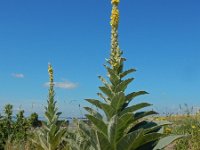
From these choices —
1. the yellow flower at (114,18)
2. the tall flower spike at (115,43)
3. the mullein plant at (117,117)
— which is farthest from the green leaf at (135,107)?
the yellow flower at (114,18)

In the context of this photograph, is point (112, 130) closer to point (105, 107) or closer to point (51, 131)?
point (105, 107)

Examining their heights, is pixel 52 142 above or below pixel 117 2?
below

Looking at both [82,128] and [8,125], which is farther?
[8,125]

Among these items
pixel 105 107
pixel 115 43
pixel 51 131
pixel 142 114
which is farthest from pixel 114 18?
pixel 51 131

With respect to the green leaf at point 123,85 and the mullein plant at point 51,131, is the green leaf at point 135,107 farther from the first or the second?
the mullein plant at point 51,131

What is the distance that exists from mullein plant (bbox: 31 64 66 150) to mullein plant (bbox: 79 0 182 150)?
507cm

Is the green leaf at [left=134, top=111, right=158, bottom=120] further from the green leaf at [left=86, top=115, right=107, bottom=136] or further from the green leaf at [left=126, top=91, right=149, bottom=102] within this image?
the green leaf at [left=86, top=115, right=107, bottom=136]

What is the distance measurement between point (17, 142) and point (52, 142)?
2527 mm

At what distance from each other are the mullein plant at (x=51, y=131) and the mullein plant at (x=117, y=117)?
16.6ft

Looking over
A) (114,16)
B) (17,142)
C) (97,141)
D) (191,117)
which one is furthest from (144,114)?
(191,117)

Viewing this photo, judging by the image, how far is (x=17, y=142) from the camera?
12.5m

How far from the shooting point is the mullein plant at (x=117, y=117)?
500 centimetres

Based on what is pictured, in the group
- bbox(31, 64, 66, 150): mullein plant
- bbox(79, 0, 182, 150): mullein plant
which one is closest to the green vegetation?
bbox(79, 0, 182, 150): mullein plant

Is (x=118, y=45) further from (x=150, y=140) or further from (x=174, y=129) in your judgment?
(x=174, y=129)
